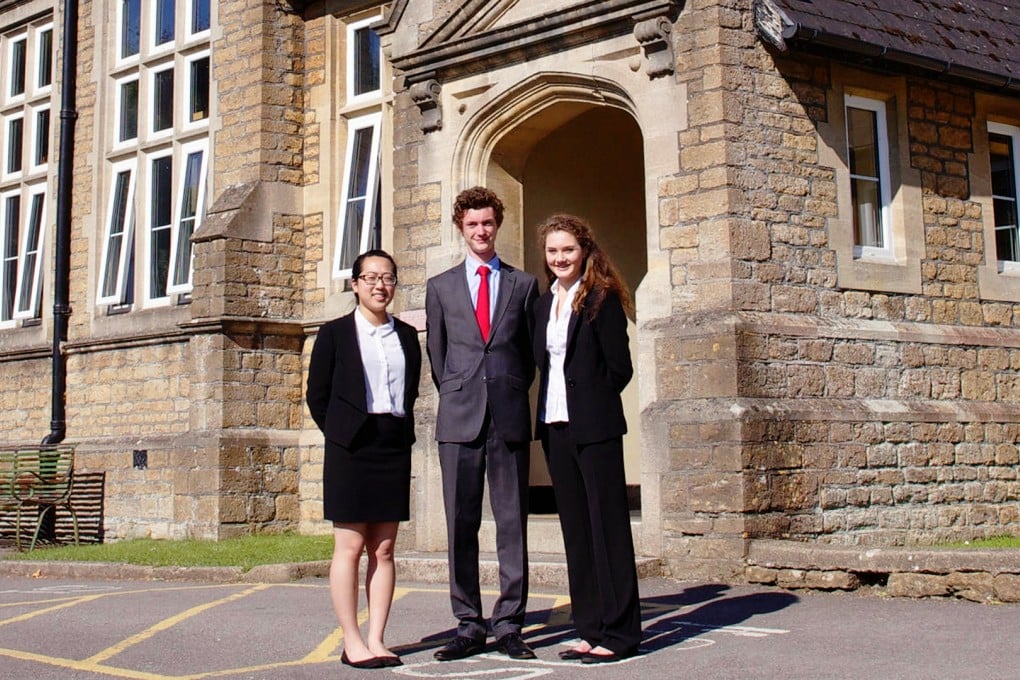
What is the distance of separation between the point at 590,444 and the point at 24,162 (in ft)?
48.0

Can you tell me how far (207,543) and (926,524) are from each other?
681 cm

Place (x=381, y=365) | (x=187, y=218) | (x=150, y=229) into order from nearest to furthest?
(x=381, y=365), (x=187, y=218), (x=150, y=229)

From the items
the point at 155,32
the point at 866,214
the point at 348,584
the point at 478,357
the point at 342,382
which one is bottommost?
the point at 348,584

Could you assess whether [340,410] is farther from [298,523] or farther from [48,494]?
[48,494]

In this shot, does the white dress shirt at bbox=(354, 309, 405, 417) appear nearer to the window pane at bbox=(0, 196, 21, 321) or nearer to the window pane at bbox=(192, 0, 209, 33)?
the window pane at bbox=(192, 0, 209, 33)

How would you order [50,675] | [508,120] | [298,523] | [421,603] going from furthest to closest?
[298,523], [508,120], [421,603], [50,675]

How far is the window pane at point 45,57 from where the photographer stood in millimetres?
18984

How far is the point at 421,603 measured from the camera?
344 inches

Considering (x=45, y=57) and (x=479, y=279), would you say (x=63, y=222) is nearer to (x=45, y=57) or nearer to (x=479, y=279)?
(x=45, y=57)

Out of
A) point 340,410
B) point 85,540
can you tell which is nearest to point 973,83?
point 340,410

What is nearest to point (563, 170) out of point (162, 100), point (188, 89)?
point (188, 89)

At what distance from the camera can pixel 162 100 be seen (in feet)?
55.7

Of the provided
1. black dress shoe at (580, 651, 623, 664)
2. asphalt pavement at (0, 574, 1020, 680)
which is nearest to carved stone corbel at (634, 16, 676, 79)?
asphalt pavement at (0, 574, 1020, 680)

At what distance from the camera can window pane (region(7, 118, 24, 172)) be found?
1922cm
